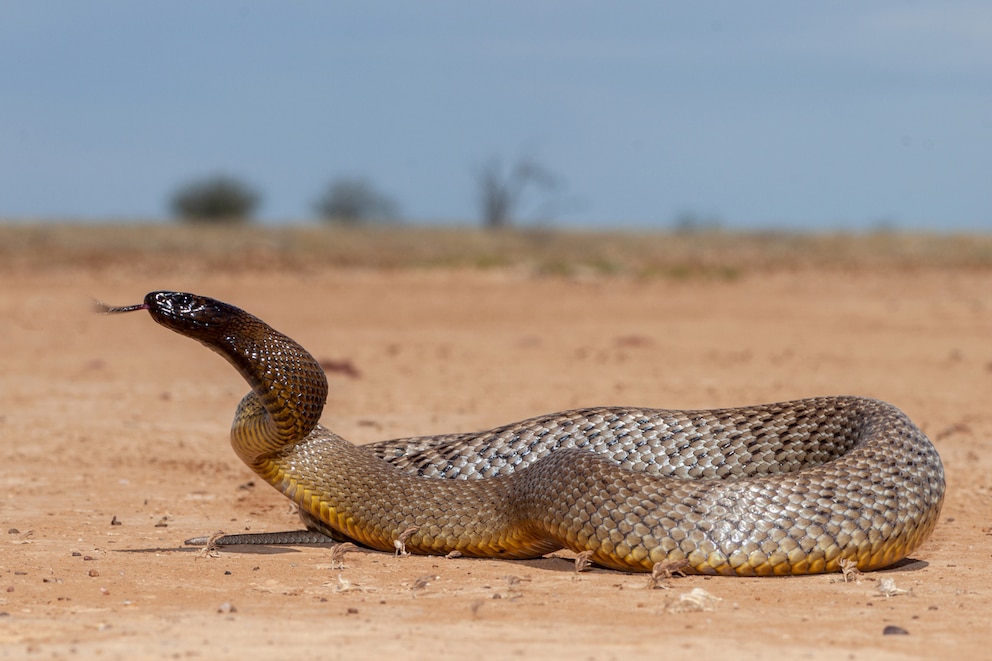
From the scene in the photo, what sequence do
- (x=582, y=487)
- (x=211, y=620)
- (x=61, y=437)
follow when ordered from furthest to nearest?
(x=61, y=437), (x=582, y=487), (x=211, y=620)

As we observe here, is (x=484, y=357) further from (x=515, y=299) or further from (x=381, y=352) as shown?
(x=515, y=299)

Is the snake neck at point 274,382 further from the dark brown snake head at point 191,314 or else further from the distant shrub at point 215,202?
the distant shrub at point 215,202

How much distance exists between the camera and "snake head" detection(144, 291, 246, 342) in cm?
623

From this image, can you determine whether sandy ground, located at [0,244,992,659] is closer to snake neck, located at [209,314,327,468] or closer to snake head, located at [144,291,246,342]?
snake neck, located at [209,314,327,468]

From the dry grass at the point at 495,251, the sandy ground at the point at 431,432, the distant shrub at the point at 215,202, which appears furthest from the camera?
the distant shrub at the point at 215,202

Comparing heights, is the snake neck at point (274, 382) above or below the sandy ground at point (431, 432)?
above

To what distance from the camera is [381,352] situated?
17031 millimetres

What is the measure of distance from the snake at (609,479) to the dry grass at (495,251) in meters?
21.5

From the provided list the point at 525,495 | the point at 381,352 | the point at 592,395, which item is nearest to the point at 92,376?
the point at 381,352

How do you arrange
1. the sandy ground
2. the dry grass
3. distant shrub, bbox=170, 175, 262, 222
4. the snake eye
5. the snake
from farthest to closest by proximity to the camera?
distant shrub, bbox=170, 175, 262, 222 < the dry grass < the snake eye < the snake < the sandy ground

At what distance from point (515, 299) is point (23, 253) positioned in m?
14.0

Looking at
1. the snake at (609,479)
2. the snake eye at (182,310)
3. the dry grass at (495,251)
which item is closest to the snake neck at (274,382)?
the snake at (609,479)

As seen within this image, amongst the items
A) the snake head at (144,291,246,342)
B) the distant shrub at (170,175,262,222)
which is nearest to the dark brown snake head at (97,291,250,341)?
the snake head at (144,291,246,342)

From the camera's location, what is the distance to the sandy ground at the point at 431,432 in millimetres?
4996
